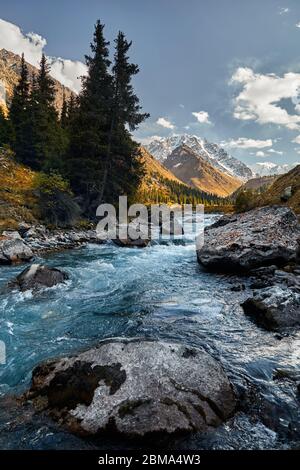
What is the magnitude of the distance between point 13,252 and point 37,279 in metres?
5.54

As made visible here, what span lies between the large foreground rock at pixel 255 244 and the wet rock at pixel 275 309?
5.07m

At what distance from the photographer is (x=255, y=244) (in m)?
15.7

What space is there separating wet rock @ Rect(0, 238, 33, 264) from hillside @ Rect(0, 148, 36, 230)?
14.2 ft

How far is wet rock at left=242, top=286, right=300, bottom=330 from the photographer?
9.10 m

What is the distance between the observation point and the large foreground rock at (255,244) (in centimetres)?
1548

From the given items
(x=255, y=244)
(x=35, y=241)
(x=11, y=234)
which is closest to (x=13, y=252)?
(x=11, y=234)

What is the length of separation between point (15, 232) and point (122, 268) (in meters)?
9.23

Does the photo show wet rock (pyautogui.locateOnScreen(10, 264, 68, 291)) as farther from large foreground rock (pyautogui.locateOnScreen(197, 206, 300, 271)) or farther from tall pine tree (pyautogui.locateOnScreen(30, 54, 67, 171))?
tall pine tree (pyautogui.locateOnScreen(30, 54, 67, 171))

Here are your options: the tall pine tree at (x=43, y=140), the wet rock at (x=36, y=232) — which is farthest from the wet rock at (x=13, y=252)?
the tall pine tree at (x=43, y=140)

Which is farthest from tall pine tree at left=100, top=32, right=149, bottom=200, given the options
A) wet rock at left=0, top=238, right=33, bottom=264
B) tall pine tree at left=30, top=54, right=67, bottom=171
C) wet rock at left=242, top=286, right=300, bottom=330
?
wet rock at left=242, top=286, right=300, bottom=330

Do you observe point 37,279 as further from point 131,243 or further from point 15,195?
point 15,195

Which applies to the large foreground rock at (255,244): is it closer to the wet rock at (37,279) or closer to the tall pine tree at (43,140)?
the wet rock at (37,279)

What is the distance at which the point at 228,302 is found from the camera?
1171cm
